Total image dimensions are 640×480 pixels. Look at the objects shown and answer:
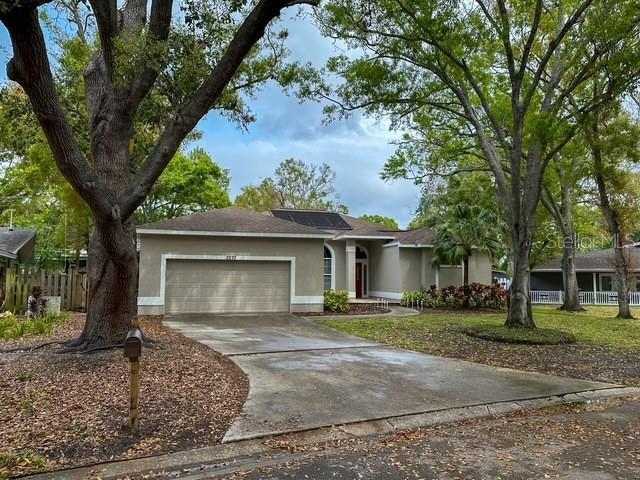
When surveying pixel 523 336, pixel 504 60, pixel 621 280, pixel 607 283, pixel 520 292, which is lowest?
pixel 523 336

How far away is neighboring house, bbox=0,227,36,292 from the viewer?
15.7 meters

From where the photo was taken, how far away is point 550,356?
9383 mm

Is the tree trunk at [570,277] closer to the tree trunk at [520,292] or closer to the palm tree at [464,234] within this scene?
the palm tree at [464,234]

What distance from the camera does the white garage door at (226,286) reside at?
15.8m

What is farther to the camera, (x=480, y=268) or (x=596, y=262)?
(x=596, y=262)

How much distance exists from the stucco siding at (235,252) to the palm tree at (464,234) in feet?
20.9

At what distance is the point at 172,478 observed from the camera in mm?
3701

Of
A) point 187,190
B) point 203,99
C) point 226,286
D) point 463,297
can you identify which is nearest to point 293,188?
point 187,190

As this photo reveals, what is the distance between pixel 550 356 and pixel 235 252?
10612 mm

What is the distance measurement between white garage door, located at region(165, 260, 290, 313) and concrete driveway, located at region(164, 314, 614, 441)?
515 centimetres

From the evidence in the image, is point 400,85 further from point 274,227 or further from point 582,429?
point 582,429

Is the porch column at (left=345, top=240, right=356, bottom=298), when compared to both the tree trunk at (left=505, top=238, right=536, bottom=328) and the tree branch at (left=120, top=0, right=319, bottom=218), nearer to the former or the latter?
the tree trunk at (left=505, top=238, right=536, bottom=328)

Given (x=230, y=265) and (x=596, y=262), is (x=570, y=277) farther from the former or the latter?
(x=230, y=265)

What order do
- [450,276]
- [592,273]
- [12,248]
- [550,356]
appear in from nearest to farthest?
[550,356] → [12,248] → [450,276] → [592,273]
